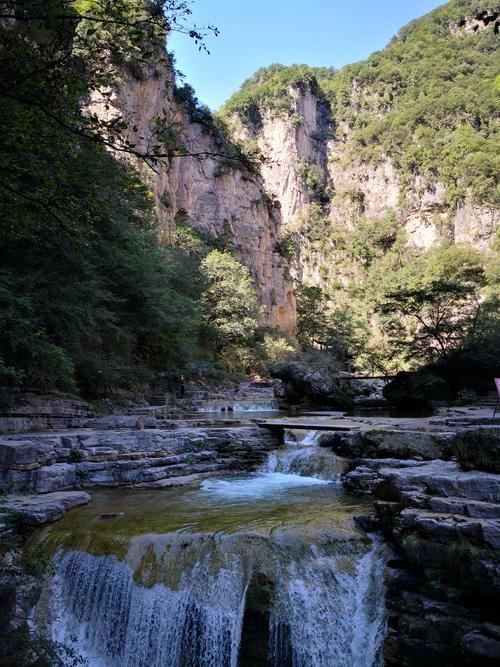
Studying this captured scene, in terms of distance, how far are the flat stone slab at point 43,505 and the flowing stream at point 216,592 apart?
0.82 feet

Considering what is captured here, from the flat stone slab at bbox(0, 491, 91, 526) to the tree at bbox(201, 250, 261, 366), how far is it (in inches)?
935

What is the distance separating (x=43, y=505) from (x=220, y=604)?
11.1 feet

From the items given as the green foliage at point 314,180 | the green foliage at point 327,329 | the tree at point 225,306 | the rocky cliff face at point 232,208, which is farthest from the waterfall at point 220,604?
the green foliage at point 314,180

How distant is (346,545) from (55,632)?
3824mm

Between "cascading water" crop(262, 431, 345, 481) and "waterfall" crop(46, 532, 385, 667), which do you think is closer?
"waterfall" crop(46, 532, 385, 667)

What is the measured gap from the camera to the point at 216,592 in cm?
526

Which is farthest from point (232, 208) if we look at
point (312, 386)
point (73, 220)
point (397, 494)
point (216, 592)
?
point (216, 592)

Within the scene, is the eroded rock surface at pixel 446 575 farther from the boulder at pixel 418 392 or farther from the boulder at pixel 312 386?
the boulder at pixel 312 386

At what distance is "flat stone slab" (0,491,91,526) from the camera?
259 inches

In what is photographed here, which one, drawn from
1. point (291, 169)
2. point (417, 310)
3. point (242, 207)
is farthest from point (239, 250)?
point (291, 169)

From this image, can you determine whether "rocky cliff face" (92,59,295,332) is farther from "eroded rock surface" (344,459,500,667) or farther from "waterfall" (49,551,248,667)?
"eroded rock surface" (344,459,500,667)

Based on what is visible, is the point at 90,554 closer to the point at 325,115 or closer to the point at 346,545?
the point at 346,545

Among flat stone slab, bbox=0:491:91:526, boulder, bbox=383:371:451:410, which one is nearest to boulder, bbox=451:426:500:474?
flat stone slab, bbox=0:491:91:526

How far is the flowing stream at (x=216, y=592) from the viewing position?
501cm
